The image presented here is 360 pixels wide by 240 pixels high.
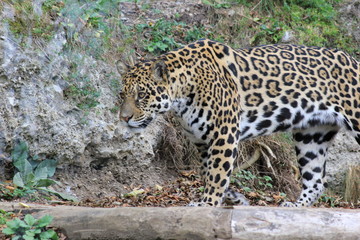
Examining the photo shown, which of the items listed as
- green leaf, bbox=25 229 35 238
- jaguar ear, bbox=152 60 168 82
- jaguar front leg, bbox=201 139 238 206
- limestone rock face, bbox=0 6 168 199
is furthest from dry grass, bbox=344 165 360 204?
green leaf, bbox=25 229 35 238

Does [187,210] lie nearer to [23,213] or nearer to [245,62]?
[23,213]

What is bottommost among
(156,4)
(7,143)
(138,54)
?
(7,143)

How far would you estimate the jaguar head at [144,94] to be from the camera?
8172 mm

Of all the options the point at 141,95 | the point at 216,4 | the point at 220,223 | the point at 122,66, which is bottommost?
the point at 220,223

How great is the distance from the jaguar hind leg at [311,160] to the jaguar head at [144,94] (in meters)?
2.60

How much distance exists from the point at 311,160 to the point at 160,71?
3.11 metres

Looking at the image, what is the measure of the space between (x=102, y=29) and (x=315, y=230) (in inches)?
261

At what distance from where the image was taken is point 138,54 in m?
11.9

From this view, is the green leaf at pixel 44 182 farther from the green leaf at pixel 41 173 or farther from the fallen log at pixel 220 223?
the fallen log at pixel 220 223

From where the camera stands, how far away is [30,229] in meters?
6.21

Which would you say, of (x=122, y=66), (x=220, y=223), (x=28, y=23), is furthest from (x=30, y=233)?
(x=28, y=23)

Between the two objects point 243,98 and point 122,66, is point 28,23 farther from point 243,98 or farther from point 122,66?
point 243,98

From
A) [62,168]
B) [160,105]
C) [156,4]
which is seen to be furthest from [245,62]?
[156,4]

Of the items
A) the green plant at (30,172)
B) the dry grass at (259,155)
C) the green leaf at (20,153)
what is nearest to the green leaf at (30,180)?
the green plant at (30,172)
